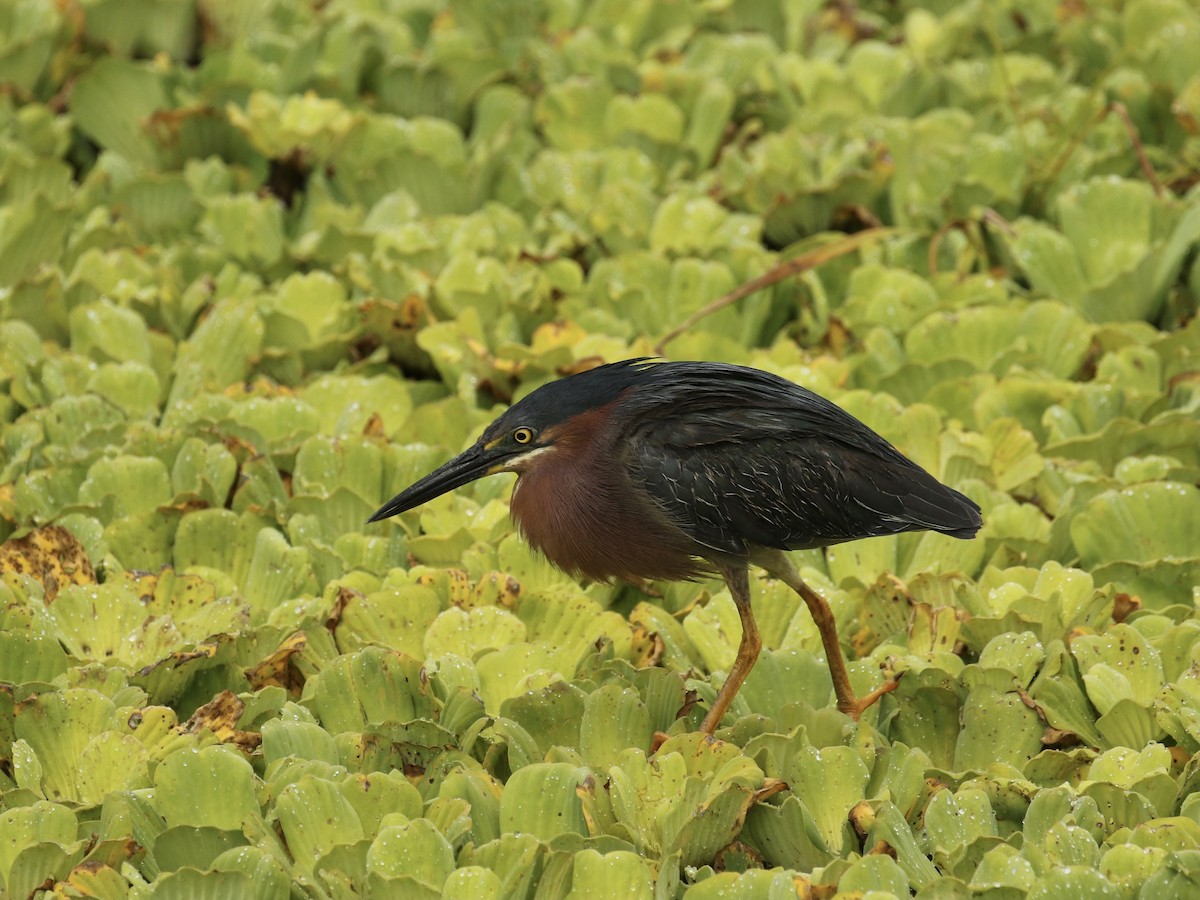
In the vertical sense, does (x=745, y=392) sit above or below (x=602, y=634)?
above

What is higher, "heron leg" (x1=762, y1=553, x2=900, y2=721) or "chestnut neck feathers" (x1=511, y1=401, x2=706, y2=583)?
"chestnut neck feathers" (x1=511, y1=401, x2=706, y2=583)

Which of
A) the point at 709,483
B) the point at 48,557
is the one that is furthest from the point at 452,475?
the point at 48,557

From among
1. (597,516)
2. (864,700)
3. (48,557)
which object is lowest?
(864,700)

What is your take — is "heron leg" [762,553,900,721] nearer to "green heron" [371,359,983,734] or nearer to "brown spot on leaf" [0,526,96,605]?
"green heron" [371,359,983,734]

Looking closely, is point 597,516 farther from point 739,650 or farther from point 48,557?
point 48,557

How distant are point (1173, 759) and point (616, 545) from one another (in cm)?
135

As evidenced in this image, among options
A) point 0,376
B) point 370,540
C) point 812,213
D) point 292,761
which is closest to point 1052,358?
point 812,213

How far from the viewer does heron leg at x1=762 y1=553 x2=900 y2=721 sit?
12.6ft

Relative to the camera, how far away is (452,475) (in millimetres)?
4074

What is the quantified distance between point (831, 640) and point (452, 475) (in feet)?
3.31

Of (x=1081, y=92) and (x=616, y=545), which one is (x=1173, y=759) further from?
(x=1081, y=92)

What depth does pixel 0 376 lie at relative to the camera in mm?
5262

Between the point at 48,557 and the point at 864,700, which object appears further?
the point at 48,557

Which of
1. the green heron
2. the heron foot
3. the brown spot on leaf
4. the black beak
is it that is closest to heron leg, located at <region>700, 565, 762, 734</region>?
the green heron
